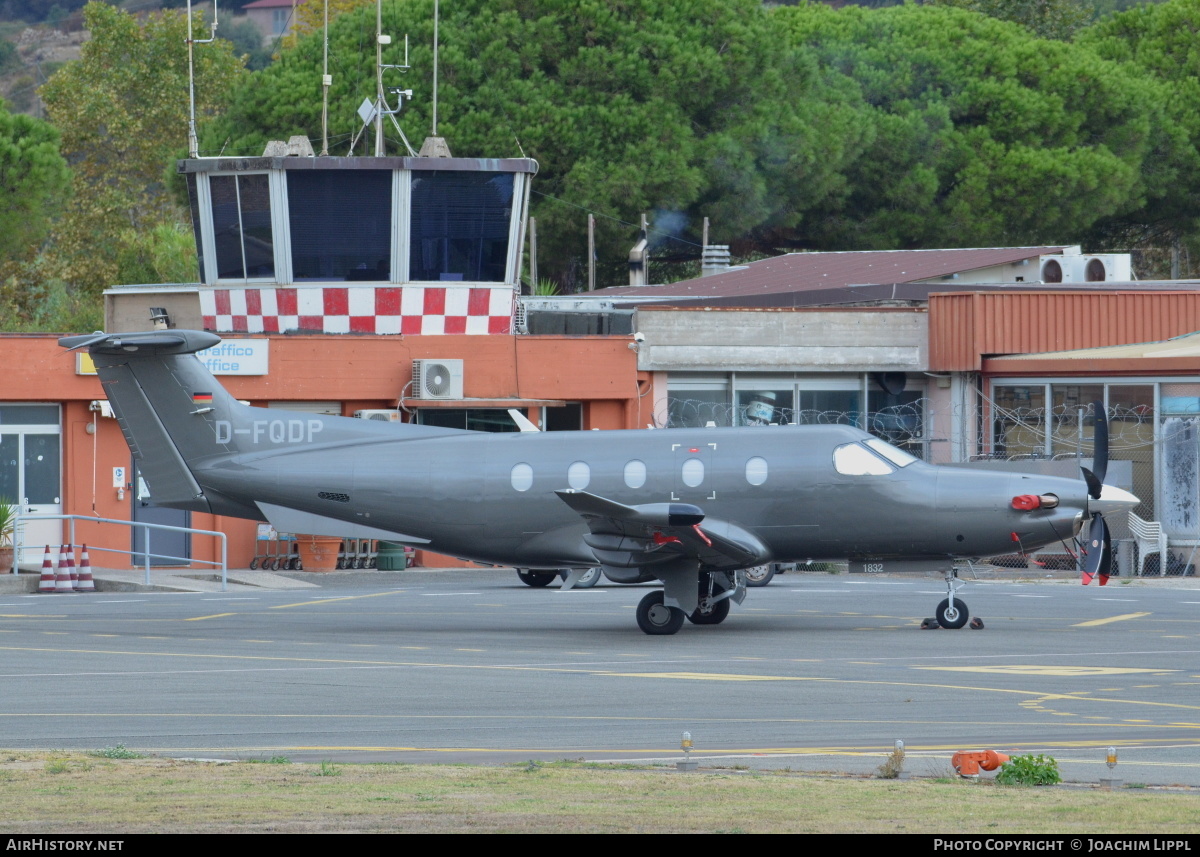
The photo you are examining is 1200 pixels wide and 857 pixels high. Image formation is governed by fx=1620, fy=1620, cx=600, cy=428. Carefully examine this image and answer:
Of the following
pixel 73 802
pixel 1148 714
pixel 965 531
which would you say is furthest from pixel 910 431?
pixel 73 802

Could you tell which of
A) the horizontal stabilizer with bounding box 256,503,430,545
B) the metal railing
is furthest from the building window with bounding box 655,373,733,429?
the horizontal stabilizer with bounding box 256,503,430,545

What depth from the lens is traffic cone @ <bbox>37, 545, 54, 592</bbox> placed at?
2688 cm

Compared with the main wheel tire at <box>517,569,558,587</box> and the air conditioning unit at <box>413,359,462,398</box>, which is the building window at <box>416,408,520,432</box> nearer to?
the air conditioning unit at <box>413,359,462,398</box>

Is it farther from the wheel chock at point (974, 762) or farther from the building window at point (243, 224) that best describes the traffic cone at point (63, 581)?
the wheel chock at point (974, 762)

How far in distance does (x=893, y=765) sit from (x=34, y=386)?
23629 mm

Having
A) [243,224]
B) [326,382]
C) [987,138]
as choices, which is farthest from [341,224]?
[987,138]

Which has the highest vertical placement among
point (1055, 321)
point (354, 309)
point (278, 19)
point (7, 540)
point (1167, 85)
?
point (278, 19)

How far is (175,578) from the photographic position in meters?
28.8

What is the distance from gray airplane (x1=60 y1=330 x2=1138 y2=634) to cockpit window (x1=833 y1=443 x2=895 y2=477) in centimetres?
2

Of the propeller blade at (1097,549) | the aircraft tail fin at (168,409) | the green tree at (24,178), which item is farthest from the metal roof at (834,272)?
the propeller blade at (1097,549)

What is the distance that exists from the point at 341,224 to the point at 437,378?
3.52 meters

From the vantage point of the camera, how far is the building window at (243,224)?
103ft

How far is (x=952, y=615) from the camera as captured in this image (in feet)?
66.6

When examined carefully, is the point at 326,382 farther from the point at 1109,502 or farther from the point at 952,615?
the point at 1109,502
